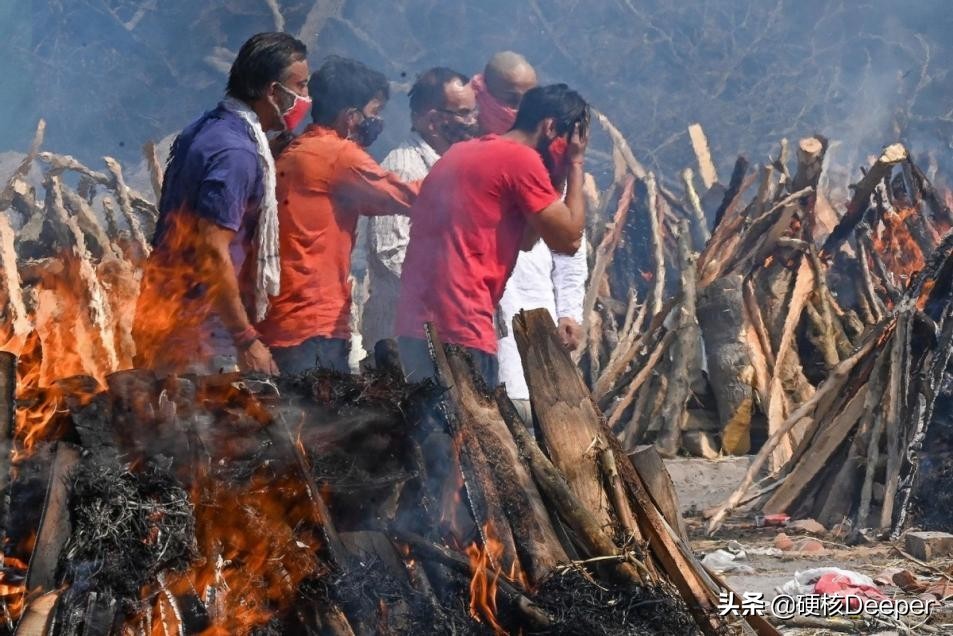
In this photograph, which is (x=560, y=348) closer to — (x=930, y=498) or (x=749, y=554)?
(x=749, y=554)

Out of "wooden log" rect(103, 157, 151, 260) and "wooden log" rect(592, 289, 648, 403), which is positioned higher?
"wooden log" rect(103, 157, 151, 260)

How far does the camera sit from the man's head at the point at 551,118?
16.5 feet

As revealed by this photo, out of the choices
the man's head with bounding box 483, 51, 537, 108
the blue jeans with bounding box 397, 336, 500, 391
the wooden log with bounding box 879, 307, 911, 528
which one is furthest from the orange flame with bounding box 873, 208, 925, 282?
the blue jeans with bounding box 397, 336, 500, 391

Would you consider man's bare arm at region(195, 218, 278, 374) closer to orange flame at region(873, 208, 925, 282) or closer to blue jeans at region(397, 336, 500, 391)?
blue jeans at region(397, 336, 500, 391)

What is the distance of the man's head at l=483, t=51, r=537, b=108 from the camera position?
6461 millimetres

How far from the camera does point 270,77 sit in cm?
428

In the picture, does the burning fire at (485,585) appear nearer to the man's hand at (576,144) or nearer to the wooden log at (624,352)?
the man's hand at (576,144)

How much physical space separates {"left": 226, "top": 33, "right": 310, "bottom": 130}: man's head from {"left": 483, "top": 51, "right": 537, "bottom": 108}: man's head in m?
2.32

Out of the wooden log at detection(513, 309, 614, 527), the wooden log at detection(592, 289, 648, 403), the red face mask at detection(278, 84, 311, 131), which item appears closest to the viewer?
the wooden log at detection(513, 309, 614, 527)

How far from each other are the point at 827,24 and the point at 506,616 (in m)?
18.2

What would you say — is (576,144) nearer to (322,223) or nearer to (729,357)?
(322,223)

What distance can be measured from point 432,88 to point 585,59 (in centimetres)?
1263

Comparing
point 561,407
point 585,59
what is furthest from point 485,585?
point 585,59

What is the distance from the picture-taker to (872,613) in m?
4.10
